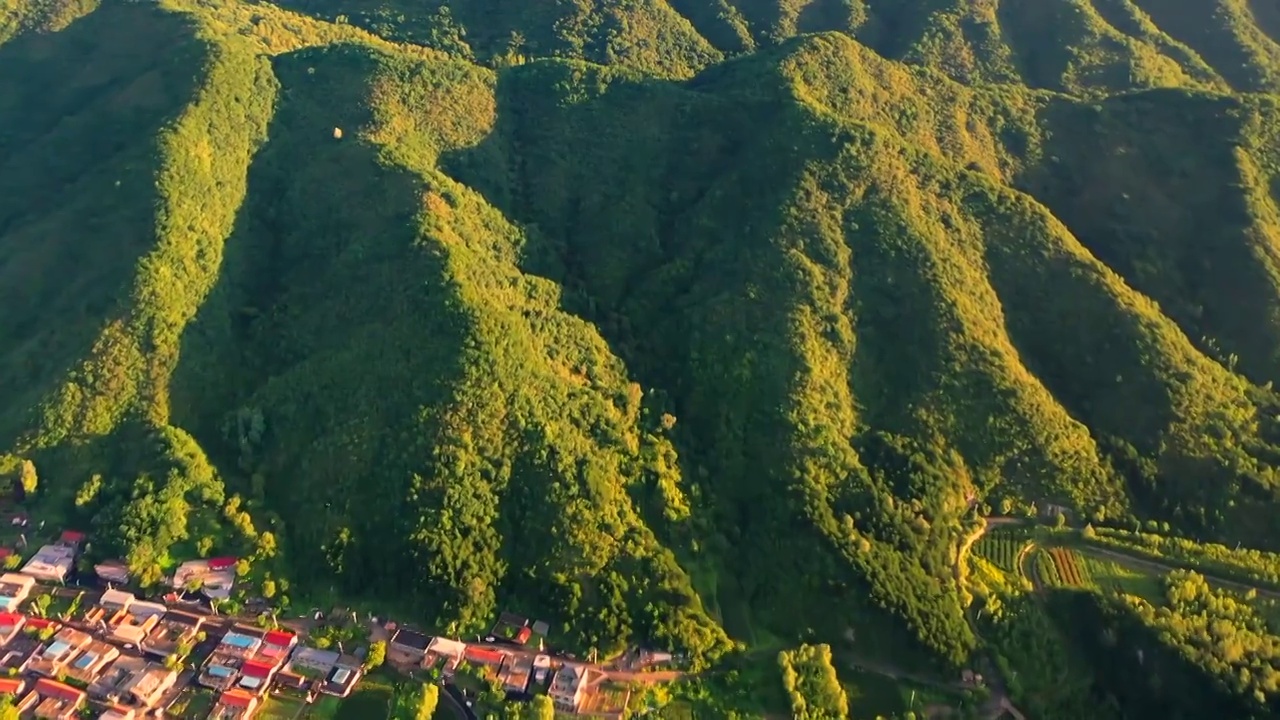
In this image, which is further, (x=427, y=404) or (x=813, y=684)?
(x=427, y=404)

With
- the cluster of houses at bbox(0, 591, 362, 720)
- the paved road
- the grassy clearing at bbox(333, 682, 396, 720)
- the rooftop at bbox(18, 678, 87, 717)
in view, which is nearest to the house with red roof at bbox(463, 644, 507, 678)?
the grassy clearing at bbox(333, 682, 396, 720)

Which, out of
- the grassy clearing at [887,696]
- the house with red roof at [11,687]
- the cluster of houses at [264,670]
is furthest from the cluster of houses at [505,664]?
the house with red roof at [11,687]

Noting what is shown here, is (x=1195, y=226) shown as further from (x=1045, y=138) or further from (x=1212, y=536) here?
(x=1212, y=536)

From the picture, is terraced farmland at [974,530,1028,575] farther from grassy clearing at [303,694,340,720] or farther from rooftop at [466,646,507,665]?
grassy clearing at [303,694,340,720]

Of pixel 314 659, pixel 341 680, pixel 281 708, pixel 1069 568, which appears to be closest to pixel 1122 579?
pixel 1069 568

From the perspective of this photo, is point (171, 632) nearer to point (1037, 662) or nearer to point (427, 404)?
point (427, 404)

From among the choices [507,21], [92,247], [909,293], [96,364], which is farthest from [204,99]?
[909,293]

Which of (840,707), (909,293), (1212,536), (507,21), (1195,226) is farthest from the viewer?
(507,21)
